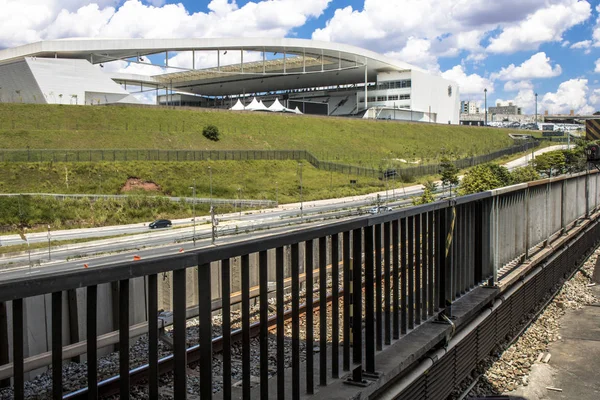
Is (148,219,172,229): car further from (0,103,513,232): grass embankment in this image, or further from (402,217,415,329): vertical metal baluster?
(402,217,415,329): vertical metal baluster

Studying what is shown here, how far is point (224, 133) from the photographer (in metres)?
67.6

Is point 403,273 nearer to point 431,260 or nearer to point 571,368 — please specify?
point 431,260

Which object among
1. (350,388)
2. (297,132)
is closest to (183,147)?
(297,132)

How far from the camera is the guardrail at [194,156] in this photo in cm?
4772

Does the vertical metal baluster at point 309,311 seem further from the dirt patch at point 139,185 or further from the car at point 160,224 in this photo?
the dirt patch at point 139,185

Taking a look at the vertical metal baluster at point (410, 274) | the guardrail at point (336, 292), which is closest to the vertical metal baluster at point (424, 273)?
the guardrail at point (336, 292)

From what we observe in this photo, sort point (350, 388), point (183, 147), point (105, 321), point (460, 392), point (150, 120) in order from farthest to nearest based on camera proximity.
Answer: point (150, 120) → point (183, 147) → point (105, 321) → point (460, 392) → point (350, 388)

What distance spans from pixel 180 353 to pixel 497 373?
17.7 ft

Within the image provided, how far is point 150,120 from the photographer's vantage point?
217 feet

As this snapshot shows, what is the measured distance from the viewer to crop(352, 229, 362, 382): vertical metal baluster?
416 centimetres

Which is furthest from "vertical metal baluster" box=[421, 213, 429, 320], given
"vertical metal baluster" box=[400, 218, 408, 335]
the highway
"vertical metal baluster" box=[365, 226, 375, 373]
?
the highway

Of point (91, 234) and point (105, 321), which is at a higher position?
point (105, 321)

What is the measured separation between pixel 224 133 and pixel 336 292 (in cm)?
6472

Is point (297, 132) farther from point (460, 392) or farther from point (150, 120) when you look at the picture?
point (460, 392)
